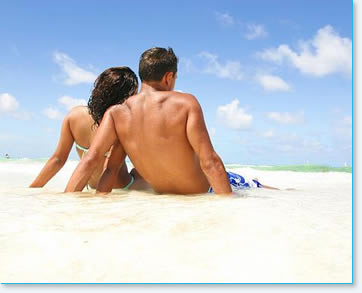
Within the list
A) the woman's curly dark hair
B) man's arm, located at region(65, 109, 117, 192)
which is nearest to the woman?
the woman's curly dark hair

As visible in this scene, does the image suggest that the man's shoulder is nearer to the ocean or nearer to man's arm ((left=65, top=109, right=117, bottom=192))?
man's arm ((left=65, top=109, right=117, bottom=192))

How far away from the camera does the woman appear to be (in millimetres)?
4023

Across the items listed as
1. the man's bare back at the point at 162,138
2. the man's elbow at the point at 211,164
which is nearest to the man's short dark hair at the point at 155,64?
the man's bare back at the point at 162,138

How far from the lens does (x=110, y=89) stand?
4.03 meters

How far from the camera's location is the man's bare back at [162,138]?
3.16m

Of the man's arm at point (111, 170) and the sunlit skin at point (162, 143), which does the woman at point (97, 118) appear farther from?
the sunlit skin at point (162, 143)

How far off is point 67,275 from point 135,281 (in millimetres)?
291

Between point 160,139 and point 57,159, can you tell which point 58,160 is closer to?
point 57,159

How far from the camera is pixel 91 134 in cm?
425

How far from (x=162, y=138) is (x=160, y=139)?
0.07 feet

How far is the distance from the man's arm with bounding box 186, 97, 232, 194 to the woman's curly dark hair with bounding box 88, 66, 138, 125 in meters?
1.20

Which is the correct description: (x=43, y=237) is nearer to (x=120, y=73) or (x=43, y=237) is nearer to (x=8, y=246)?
(x=8, y=246)

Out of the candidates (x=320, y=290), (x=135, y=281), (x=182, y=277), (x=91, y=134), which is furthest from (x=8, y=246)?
(x=91, y=134)

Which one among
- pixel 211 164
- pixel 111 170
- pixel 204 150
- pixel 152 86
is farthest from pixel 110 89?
pixel 211 164
